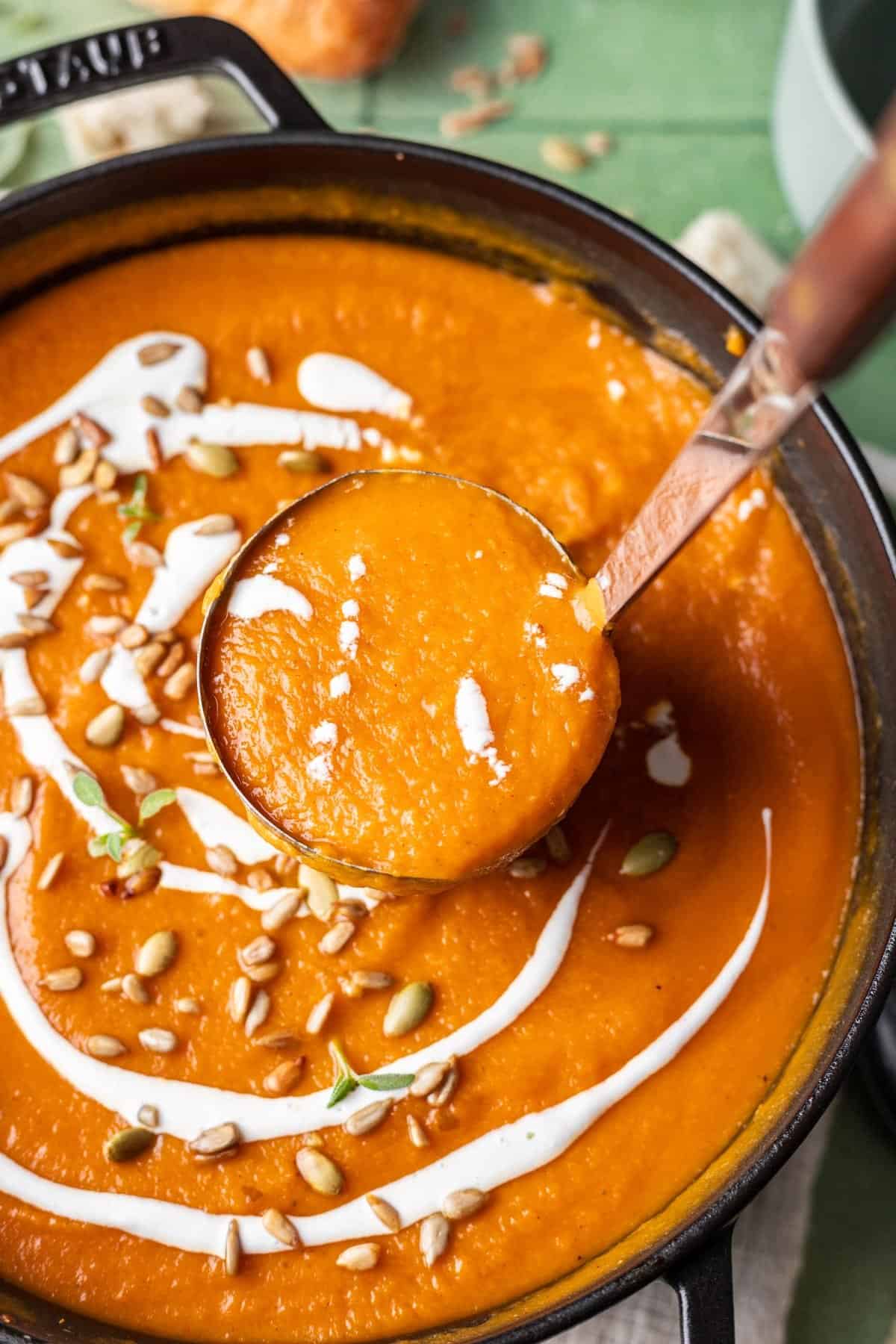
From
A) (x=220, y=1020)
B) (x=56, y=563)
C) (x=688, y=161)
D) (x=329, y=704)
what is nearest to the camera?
(x=329, y=704)

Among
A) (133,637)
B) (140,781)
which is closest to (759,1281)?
(140,781)

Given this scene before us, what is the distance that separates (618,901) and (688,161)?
131cm

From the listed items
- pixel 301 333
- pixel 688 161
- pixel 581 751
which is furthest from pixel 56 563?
pixel 688 161

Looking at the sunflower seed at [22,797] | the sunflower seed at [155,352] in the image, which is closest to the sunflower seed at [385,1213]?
the sunflower seed at [22,797]

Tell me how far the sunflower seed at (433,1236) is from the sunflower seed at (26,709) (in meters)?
0.72

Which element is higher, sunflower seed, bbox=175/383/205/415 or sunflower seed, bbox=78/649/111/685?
sunflower seed, bbox=175/383/205/415

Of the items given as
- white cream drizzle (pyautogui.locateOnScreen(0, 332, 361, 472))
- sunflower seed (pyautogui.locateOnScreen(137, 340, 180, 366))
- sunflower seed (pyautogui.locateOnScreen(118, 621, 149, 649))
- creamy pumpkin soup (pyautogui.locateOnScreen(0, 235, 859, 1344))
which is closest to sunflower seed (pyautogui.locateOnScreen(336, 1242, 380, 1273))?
creamy pumpkin soup (pyautogui.locateOnScreen(0, 235, 859, 1344))

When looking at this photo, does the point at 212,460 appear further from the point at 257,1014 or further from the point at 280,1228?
the point at 280,1228

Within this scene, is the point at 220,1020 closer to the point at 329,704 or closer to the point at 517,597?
the point at 329,704

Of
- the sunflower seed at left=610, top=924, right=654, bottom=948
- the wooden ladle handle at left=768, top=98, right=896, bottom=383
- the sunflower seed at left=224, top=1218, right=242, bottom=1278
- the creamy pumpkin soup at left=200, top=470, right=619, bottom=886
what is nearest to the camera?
the wooden ladle handle at left=768, top=98, right=896, bottom=383

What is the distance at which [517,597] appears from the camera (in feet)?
4.68

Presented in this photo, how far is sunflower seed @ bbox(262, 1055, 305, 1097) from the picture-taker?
4.99 feet

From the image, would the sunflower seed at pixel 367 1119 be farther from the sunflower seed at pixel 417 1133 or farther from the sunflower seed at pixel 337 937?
the sunflower seed at pixel 337 937

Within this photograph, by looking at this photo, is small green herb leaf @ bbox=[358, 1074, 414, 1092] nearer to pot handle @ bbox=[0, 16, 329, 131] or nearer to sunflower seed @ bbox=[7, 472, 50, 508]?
sunflower seed @ bbox=[7, 472, 50, 508]
